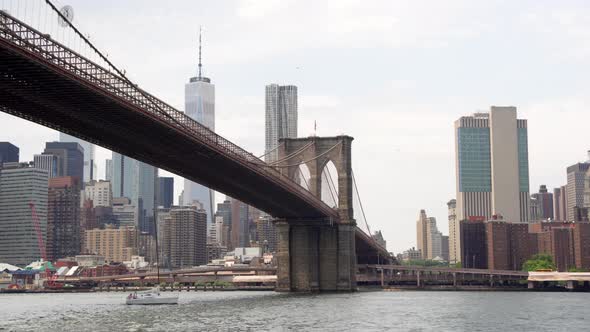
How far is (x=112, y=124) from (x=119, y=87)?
21.5ft

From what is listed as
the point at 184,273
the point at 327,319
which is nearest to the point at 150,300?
the point at 327,319

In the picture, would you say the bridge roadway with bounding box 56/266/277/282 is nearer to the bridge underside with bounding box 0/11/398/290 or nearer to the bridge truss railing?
the bridge underside with bounding box 0/11/398/290

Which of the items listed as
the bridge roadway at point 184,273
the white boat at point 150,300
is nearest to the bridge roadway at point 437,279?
the bridge roadway at point 184,273

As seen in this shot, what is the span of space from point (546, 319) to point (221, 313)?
70.3ft

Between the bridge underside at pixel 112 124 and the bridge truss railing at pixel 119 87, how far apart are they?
0.29 meters

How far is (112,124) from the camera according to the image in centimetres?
5912

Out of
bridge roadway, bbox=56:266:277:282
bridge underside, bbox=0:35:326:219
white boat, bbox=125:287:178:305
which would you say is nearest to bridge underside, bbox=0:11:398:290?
bridge underside, bbox=0:35:326:219

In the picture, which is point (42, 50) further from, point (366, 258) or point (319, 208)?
point (366, 258)

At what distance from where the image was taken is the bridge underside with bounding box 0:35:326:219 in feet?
152

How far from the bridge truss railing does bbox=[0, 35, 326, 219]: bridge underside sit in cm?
29

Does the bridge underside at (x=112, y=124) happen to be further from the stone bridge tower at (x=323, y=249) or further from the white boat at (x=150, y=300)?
the white boat at (x=150, y=300)

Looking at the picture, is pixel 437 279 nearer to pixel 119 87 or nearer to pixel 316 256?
pixel 316 256

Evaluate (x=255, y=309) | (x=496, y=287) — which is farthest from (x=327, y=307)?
(x=496, y=287)

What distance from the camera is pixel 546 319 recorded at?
5925cm
